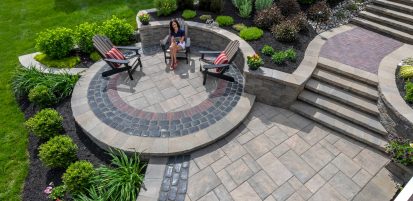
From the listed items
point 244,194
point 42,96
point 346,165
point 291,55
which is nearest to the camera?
point 244,194

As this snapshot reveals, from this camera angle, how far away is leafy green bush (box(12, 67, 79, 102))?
7.82 metres

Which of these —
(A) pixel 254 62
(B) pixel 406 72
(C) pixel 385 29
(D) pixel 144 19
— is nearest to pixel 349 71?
(B) pixel 406 72

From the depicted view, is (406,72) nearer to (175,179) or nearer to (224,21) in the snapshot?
(224,21)

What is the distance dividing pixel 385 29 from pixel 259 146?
8.20 m

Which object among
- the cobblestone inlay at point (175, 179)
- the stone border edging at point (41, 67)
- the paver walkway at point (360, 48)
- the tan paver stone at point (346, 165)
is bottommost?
the tan paver stone at point (346, 165)

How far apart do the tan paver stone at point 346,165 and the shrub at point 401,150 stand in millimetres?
836

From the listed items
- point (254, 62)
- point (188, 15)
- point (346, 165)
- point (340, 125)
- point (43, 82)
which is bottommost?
point (346, 165)

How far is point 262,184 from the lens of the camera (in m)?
5.82

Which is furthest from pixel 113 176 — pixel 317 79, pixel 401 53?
pixel 401 53

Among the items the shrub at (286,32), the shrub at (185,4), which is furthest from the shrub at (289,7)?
the shrub at (185,4)

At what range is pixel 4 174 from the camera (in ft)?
20.0

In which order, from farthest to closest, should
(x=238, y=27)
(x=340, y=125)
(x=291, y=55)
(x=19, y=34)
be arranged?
(x=19, y=34) → (x=238, y=27) → (x=291, y=55) → (x=340, y=125)

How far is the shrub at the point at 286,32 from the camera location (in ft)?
29.1

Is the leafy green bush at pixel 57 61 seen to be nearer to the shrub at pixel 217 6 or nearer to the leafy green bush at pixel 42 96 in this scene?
the leafy green bush at pixel 42 96
